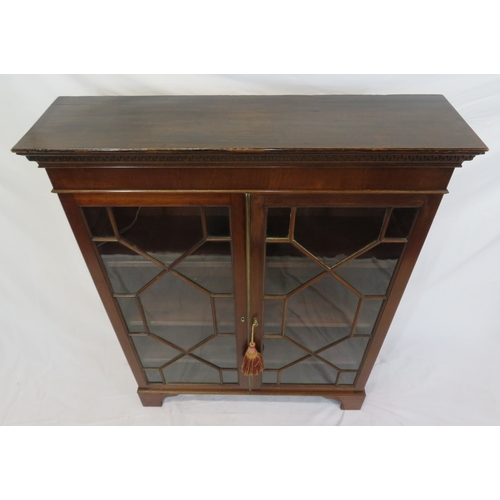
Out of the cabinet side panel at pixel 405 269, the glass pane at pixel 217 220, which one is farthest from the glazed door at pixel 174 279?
the cabinet side panel at pixel 405 269

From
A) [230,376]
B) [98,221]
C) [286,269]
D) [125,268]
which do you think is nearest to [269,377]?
[230,376]

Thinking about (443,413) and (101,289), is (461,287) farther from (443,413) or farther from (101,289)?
(101,289)

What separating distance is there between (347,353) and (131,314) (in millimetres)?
618

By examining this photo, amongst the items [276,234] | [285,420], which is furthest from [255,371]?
[276,234]

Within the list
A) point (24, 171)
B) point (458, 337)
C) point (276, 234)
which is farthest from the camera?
point (458, 337)

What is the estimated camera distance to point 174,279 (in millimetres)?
885

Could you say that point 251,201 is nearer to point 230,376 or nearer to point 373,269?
point 373,269

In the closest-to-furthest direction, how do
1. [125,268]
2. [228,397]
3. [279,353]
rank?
[125,268] < [279,353] < [228,397]

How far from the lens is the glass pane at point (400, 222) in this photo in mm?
732

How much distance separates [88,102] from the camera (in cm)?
77

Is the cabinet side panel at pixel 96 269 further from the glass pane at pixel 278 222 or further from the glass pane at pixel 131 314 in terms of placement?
the glass pane at pixel 278 222

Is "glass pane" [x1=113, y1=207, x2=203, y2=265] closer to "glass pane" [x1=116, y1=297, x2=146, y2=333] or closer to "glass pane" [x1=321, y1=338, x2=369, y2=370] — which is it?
"glass pane" [x1=116, y1=297, x2=146, y2=333]

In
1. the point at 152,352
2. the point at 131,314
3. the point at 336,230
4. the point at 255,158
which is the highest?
the point at 255,158

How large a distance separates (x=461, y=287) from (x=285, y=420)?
74 cm
